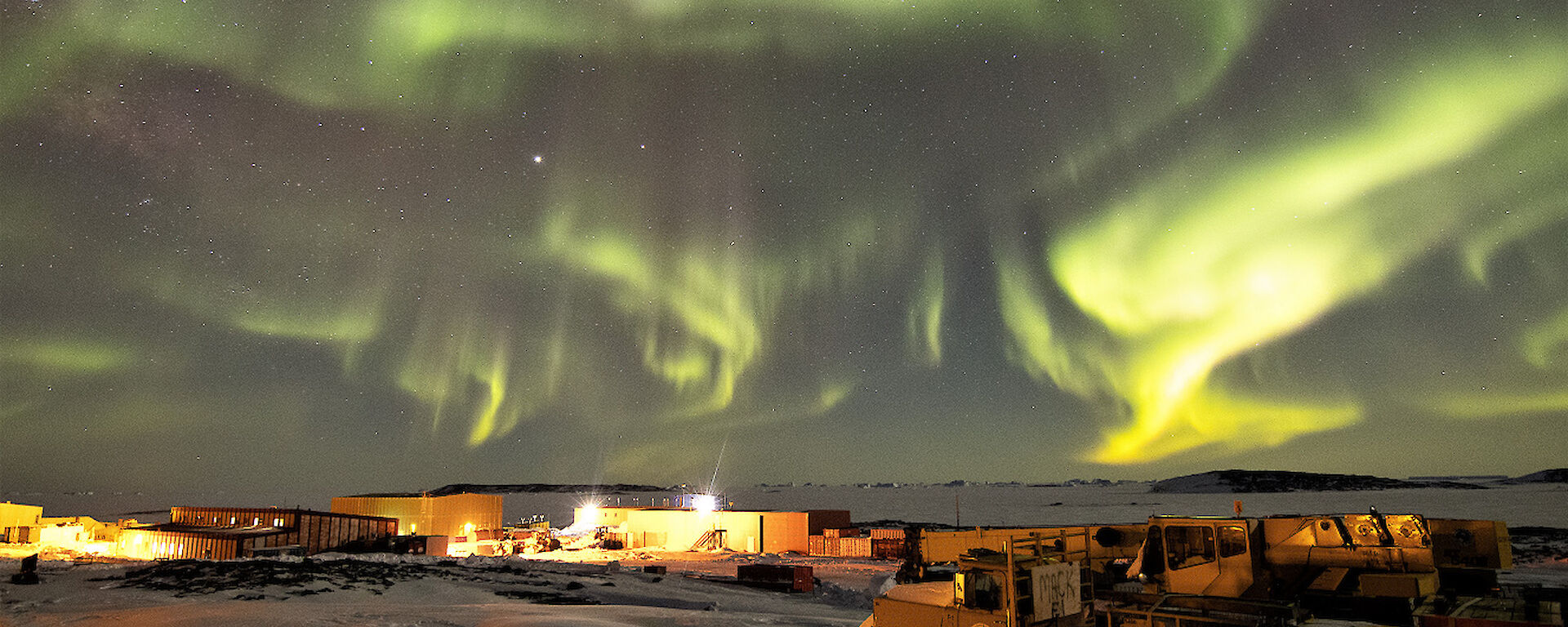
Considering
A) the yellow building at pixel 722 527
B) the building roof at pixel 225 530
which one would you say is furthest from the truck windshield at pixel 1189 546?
the building roof at pixel 225 530

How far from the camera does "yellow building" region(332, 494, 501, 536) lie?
211 feet

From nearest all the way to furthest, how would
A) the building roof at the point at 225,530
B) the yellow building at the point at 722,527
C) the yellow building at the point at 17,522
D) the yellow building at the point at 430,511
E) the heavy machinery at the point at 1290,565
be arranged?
the heavy machinery at the point at 1290,565, the building roof at the point at 225,530, the yellow building at the point at 17,522, the yellow building at the point at 722,527, the yellow building at the point at 430,511

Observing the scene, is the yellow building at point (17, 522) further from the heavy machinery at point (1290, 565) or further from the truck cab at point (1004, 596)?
the heavy machinery at point (1290, 565)

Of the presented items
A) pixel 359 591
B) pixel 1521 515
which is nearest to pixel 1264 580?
pixel 359 591

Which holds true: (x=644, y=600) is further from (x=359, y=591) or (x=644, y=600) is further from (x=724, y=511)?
(x=724, y=511)

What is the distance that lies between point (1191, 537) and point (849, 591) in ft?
72.0

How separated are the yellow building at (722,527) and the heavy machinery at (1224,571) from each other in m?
44.3

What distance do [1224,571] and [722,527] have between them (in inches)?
1992

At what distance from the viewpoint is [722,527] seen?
63562 millimetres

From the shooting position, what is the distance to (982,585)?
12297mm

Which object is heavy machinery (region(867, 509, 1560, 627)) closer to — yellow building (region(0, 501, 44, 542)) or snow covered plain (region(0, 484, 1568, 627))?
snow covered plain (region(0, 484, 1568, 627))

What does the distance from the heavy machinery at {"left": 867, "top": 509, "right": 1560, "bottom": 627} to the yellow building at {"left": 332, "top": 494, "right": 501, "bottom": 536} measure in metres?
57.6

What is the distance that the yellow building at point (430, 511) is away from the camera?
64375mm

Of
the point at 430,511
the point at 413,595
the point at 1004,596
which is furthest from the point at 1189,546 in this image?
the point at 430,511
